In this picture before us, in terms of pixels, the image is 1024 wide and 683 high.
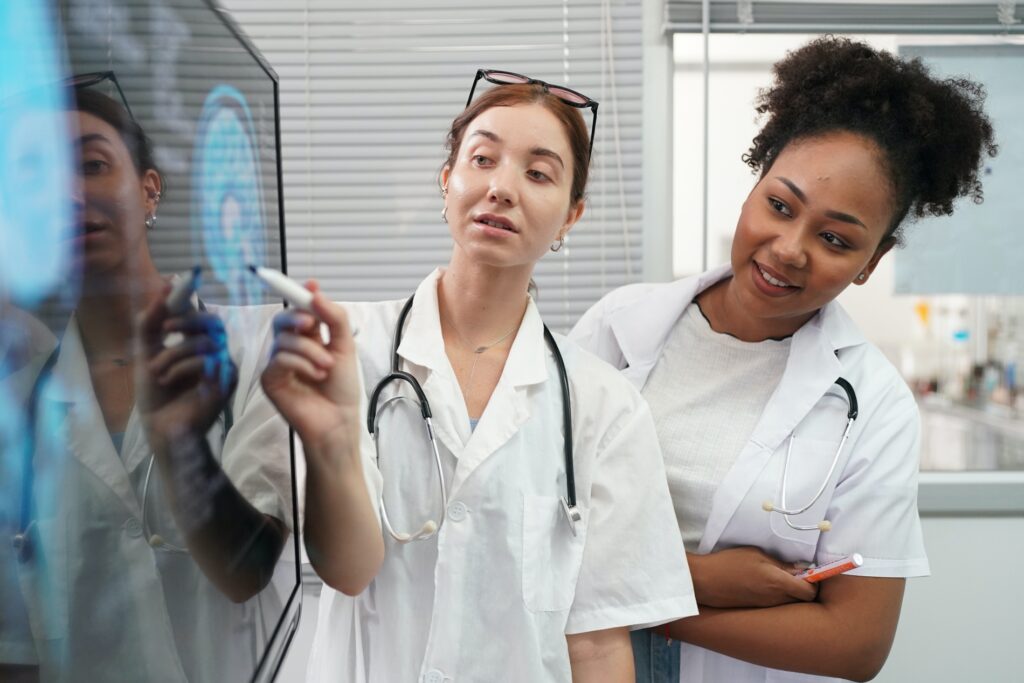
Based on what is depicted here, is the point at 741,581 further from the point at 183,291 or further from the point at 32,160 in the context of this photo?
the point at 32,160

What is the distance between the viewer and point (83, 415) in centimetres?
34

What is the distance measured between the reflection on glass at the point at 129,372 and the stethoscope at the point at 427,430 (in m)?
0.31

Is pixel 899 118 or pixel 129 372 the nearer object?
pixel 129 372

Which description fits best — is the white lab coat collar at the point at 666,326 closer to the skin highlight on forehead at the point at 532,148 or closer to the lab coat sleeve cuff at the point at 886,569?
the lab coat sleeve cuff at the point at 886,569

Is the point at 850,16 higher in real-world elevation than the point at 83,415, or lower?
higher

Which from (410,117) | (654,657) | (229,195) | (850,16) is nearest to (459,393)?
(229,195)

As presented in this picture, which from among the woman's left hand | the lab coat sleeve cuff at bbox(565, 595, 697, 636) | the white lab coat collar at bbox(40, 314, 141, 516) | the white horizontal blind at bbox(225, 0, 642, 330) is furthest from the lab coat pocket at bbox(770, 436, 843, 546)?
the white lab coat collar at bbox(40, 314, 141, 516)

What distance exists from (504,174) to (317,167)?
111 cm

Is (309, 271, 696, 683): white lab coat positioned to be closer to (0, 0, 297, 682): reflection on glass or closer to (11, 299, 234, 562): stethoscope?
(0, 0, 297, 682): reflection on glass

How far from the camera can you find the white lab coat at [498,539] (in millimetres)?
961

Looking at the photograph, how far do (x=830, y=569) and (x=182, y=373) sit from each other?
1.04 metres

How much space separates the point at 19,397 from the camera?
29 cm

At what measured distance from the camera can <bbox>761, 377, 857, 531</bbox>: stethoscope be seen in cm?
122

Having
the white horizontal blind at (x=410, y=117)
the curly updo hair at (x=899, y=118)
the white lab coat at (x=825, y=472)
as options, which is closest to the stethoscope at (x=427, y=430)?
the white lab coat at (x=825, y=472)
